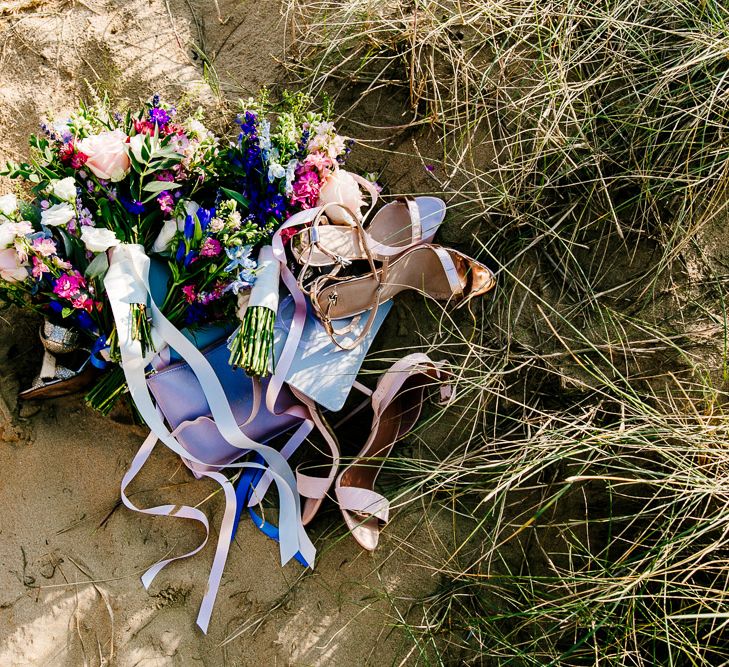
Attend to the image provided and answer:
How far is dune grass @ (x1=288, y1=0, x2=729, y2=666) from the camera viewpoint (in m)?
1.97

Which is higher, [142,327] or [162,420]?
[142,327]

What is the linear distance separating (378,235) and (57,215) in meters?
1.02

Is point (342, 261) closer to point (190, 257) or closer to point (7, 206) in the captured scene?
point (190, 257)

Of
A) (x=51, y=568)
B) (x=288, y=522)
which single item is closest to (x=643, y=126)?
(x=288, y=522)

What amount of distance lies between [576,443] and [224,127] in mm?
→ 1633

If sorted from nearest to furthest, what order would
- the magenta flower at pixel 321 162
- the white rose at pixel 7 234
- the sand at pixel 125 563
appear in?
the white rose at pixel 7 234, the magenta flower at pixel 321 162, the sand at pixel 125 563

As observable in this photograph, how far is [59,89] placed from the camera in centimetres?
235

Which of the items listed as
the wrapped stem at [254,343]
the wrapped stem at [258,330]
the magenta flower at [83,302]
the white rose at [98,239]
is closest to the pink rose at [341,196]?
the wrapped stem at [258,330]

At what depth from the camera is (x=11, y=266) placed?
1820mm

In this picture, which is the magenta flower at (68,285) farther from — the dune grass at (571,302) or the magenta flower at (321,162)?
the dune grass at (571,302)

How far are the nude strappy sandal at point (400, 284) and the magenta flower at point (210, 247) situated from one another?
32 cm

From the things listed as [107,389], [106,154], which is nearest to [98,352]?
[107,389]

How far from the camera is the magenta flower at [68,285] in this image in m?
1.84

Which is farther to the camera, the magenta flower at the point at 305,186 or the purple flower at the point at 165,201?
the magenta flower at the point at 305,186
